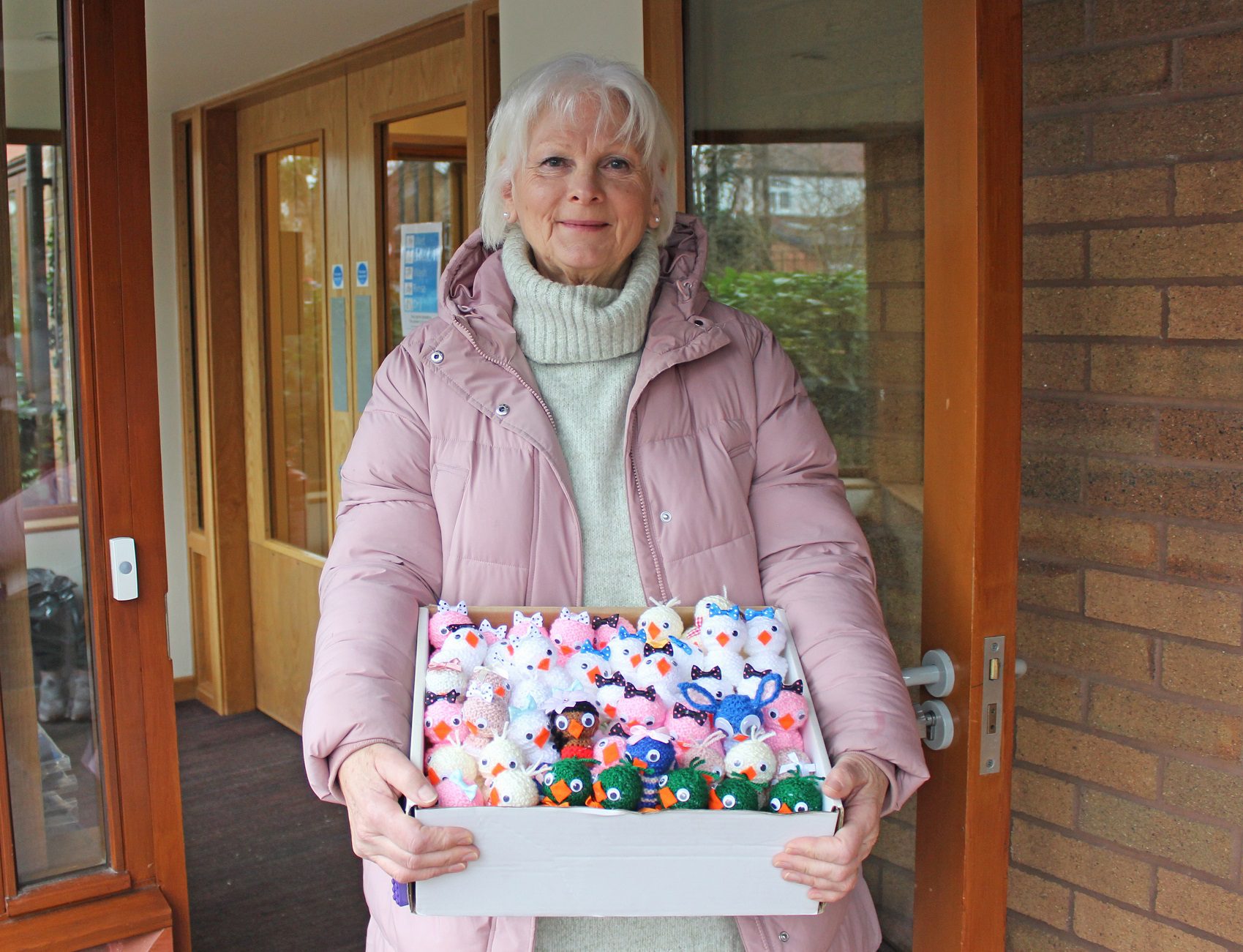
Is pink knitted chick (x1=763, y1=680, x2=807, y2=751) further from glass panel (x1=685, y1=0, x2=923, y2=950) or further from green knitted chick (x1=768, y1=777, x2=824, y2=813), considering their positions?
glass panel (x1=685, y1=0, x2=923, y2=950)

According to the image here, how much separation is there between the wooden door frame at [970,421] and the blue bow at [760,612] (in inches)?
10.0

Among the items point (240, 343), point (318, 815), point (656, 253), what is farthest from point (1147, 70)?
point (240, 343)

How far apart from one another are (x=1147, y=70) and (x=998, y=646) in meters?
1.00

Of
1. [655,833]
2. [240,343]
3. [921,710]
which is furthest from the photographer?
[240,343]

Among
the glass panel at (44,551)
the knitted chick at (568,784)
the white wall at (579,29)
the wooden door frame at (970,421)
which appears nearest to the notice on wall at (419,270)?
the white wall at (579,29)

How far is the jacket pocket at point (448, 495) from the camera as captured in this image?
1479 mm

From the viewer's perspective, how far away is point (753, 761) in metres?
1.19

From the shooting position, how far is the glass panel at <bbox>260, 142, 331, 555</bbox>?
402cm

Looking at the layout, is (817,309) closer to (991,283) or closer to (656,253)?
(656,253)

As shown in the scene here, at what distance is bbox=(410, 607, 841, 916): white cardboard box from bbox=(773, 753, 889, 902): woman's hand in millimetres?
12

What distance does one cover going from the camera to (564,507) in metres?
1.49

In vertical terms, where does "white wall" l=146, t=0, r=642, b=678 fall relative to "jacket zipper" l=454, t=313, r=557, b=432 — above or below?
above

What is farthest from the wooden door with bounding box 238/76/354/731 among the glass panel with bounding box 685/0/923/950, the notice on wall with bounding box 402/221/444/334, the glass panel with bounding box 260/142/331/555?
the glass panel with bounding box 685/0/923/950

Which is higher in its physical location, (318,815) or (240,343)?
(240,343)
